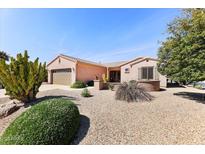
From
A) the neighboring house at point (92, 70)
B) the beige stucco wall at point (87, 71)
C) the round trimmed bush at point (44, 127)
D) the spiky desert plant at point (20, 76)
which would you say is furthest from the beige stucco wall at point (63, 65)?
the round trimmed bush at point (44, 127)

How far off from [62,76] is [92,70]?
4.55 metres

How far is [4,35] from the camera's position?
291 inches

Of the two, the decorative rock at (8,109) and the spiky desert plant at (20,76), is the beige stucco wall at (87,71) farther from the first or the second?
the decorative rock at (8,109)

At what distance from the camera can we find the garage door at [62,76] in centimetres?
2055

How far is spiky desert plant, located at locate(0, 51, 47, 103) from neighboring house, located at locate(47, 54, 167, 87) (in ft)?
37.5

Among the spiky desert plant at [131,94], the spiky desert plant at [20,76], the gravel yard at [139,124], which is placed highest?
the spiky desert plant at [20,76]

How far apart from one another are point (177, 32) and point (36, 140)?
10651mm

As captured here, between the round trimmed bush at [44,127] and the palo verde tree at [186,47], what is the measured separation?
7.50m

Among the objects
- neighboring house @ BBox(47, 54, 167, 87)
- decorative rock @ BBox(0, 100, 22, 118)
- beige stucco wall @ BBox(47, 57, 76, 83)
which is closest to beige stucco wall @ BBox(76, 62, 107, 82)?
neighboring house @ BBox(47, 54, 167, 87)

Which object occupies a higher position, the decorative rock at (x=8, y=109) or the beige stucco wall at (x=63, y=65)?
the beige stucco wall at (x=63, y=65)

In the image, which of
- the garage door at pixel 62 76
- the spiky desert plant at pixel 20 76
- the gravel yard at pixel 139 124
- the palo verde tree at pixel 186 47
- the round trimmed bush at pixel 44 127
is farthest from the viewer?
the garage door at pixel 62 76

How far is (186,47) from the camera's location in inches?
342

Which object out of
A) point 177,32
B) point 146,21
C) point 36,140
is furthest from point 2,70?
point 177,32
